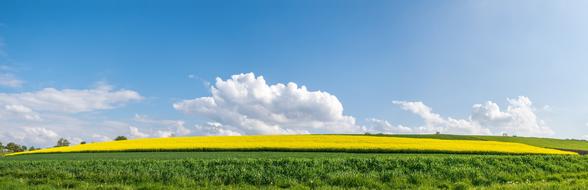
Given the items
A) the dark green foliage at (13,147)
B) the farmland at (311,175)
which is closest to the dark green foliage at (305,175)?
the farmland at (311,175)

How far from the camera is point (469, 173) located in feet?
47.4

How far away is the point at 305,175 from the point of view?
13641mm

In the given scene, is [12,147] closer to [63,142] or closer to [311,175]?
[63,142]

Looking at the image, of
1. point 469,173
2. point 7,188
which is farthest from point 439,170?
point 7,188

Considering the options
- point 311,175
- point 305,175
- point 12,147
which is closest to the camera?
point 311,175

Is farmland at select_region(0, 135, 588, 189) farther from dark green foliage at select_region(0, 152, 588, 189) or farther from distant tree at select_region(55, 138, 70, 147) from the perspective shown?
distant tree at select_region(55, 138, 70, 147)

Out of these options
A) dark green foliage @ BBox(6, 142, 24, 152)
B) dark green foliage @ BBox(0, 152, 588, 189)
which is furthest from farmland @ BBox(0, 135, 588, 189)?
dark green foliage @ BBox(6, 142, 24, 152)

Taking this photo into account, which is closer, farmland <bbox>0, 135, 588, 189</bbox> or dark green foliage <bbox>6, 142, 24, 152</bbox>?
farmland <bbox>0, 135, 588, 189</bbox>

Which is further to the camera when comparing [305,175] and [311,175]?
[305,175]

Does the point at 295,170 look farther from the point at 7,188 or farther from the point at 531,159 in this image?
the point at 531,159

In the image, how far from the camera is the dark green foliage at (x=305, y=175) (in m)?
12.3

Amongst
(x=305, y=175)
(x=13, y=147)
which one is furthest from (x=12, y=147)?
(x=305, y=175)

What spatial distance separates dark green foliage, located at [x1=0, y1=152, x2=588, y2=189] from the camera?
12.3 meters

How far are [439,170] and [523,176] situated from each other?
136 inches
